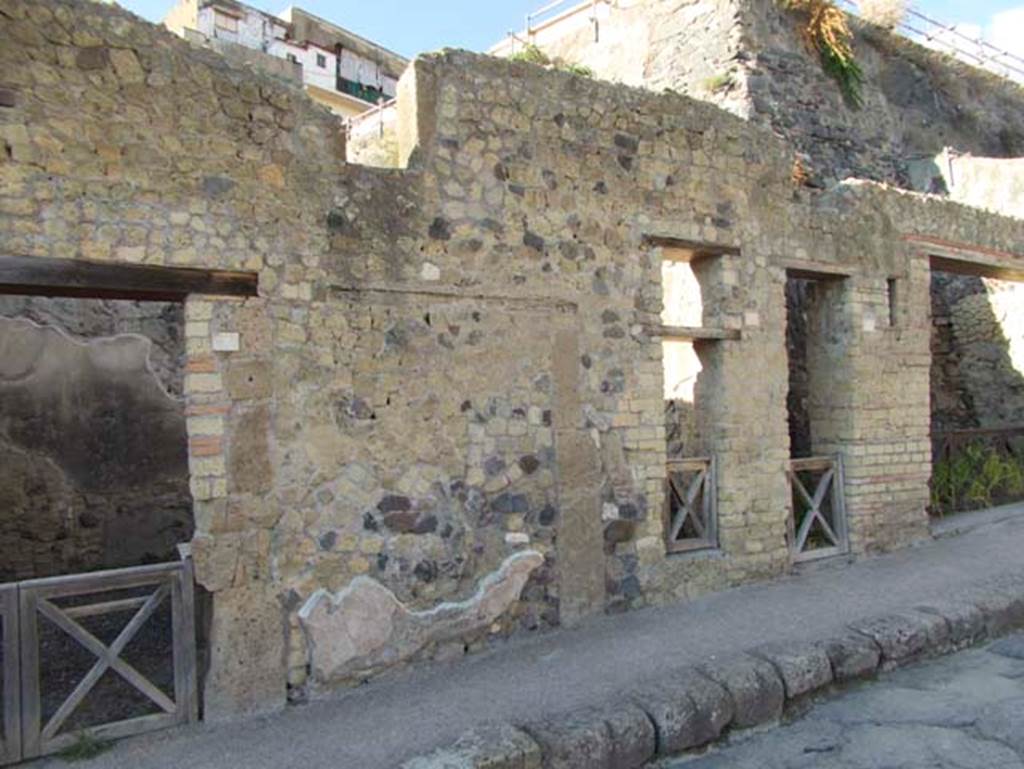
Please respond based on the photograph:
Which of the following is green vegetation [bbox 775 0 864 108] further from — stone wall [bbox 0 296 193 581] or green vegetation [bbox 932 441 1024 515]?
stone wall [bbox 0 296 193 581]

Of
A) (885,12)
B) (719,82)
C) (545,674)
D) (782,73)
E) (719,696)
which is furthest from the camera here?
(885,12)

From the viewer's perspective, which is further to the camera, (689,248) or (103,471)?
(103,471)

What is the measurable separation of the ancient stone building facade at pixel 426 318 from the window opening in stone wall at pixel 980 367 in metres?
5.24

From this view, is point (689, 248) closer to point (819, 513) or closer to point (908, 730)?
point (819, 513)

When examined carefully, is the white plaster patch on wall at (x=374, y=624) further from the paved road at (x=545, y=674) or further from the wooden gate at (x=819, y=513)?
the wooden gate at (x=819, y=513)

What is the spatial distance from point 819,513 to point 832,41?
6.86m

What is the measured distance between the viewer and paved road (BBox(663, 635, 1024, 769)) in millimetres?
3836

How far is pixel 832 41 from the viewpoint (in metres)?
10.4

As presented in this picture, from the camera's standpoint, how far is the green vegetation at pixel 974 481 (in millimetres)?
9016

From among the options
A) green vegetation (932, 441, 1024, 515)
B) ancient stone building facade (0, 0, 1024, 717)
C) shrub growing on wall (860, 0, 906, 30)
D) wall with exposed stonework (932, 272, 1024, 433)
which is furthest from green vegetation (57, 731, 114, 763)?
shrub growing on wall (860, 0, 906, 30)

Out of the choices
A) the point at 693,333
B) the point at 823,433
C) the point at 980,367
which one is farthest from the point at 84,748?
the point at 980,367

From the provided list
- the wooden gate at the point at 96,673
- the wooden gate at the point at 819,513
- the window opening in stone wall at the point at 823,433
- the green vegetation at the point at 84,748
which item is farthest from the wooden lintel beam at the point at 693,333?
the green vegetation at the point at 84,748

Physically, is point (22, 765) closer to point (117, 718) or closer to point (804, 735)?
point (117, 718)

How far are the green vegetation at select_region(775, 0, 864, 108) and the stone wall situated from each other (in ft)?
28.2
